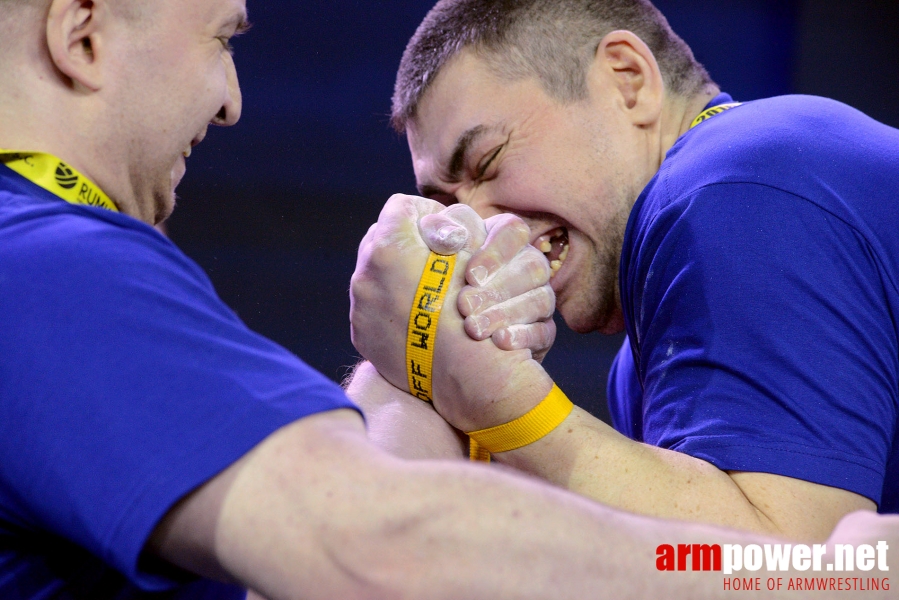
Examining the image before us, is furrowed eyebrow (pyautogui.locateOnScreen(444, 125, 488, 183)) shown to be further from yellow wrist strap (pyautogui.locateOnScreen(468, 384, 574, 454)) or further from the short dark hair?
yellow wrist strap (pyautogui.locateOnScreen(468, 384, 574, 454))

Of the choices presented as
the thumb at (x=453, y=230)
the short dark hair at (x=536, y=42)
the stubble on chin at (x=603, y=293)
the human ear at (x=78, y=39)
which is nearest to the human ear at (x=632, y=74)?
the short dark hair at (x=536, y=42)

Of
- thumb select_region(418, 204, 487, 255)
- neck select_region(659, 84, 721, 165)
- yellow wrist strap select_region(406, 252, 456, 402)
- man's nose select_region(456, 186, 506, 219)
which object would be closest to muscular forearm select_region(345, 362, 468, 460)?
yellow wrist strap select_region(406, 252, 456, 402)

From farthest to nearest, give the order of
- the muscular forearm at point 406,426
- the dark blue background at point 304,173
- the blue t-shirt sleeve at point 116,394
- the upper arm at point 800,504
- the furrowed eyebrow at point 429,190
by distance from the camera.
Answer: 1. the dark blue background at point 304,173
2. the furrowed eyebrow at point 429,190
3. the muscular forearm at point 406,426
4. the upper arm at point 800,504
5. the blue t-shirt sleeve at point 116,394

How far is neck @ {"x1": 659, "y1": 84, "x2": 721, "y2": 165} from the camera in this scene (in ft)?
4.75

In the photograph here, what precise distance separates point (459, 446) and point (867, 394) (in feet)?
1.70

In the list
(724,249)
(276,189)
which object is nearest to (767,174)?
(724,249)

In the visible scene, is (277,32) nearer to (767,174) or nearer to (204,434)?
(767,174)

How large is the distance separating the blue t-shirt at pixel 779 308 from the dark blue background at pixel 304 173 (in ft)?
2.76

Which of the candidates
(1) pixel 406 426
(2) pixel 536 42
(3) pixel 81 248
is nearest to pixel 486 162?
(2) pixel 536 42

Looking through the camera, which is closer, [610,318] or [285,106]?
[610,318]

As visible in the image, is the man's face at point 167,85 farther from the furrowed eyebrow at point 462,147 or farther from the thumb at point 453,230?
the furrowed eyebrow at point 462,147

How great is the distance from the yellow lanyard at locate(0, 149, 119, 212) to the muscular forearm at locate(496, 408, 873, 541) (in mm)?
592

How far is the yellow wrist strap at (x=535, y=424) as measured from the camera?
105cm

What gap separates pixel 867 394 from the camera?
949 millimetres
